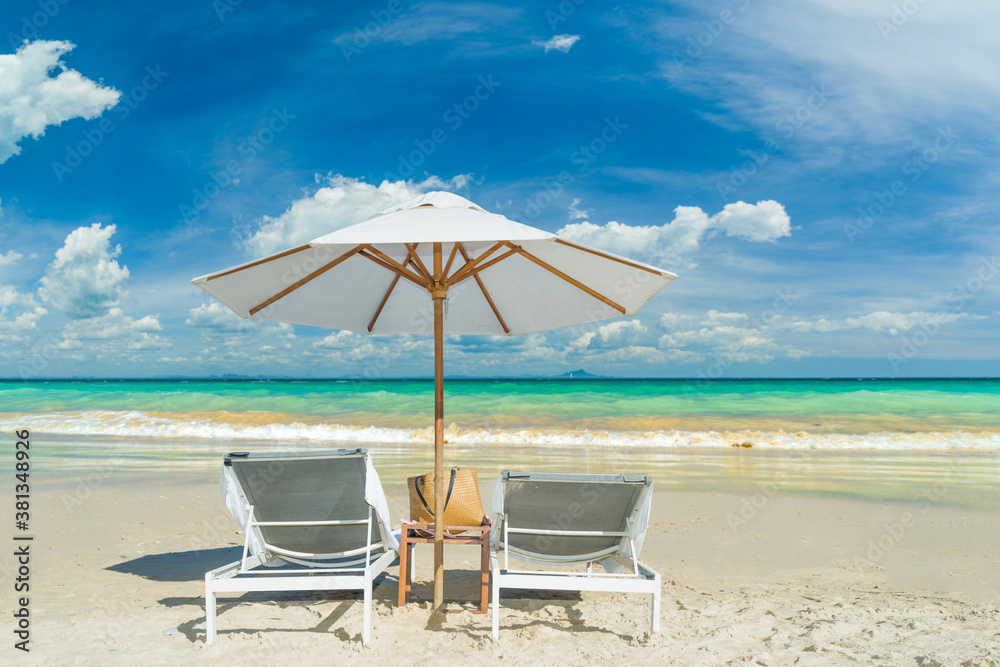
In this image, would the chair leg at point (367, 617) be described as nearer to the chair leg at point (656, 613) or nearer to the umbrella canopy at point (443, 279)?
the chair leg at point (656, 613)


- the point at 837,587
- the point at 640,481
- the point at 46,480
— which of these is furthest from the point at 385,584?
the point at 46,480

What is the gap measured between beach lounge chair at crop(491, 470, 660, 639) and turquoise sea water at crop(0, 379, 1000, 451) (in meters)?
11.4

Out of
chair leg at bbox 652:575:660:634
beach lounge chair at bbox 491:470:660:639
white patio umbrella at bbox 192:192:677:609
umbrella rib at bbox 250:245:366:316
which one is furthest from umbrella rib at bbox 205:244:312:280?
chair leg at bbox 652:575:660:634

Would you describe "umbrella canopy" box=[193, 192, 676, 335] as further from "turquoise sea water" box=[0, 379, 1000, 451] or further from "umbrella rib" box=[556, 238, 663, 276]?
"turquoise sea water" box=[0, 379, 1000, 451]

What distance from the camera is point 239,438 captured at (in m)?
16.2

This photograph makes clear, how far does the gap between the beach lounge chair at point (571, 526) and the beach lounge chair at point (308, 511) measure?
707 mm

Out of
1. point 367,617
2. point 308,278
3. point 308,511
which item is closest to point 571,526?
point 367,617

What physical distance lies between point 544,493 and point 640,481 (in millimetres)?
567

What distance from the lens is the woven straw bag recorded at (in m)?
4.00

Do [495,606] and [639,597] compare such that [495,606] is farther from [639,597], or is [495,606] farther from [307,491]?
[639,597]

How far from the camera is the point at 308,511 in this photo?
3.75 meters

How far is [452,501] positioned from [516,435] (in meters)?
12.7

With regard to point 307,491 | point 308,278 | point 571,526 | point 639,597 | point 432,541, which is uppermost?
point 308,278

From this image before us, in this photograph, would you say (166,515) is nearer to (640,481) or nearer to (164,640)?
(164,640)
